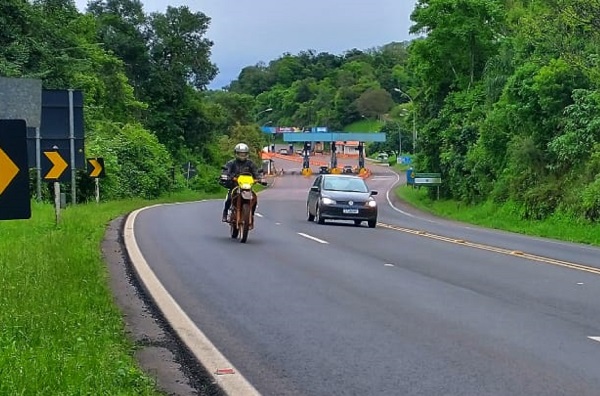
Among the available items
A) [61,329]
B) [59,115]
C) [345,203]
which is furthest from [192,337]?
[345,203]

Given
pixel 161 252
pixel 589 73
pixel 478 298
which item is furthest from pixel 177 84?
pixel 478 298

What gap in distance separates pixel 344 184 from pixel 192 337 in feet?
61.9

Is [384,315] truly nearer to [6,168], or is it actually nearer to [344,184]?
[6,168]

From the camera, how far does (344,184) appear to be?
2736 cm

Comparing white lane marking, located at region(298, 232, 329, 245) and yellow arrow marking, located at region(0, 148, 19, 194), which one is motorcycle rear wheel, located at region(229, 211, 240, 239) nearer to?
white lane marking, located at region(298, 232, 329, 245)

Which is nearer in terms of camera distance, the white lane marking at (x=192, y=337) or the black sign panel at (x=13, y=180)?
the white lane marking at (x=192, y=337)

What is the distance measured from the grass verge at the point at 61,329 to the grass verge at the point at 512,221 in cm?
1718

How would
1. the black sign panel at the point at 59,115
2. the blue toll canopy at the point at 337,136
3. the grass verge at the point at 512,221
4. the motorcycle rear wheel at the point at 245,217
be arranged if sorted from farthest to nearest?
the blue toll canopy at the point at 337,136
the grass verge at the point at 512,221
the black sign panel at the point at 59,115
the motorcycle rear wheel at the point at 245,217

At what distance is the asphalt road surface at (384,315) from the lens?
7.22 m

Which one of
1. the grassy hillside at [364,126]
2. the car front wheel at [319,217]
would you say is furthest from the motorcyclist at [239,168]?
the grassy hillside at [364,126]

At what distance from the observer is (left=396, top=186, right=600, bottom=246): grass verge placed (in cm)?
2867

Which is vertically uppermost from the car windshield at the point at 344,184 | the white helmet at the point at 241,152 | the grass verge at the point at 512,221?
the white helmet at the point at 241,152

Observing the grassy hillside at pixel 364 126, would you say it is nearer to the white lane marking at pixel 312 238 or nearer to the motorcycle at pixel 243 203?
the white lane marking at pixel 312 238

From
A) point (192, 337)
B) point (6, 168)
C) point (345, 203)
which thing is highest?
point (6, 168)
